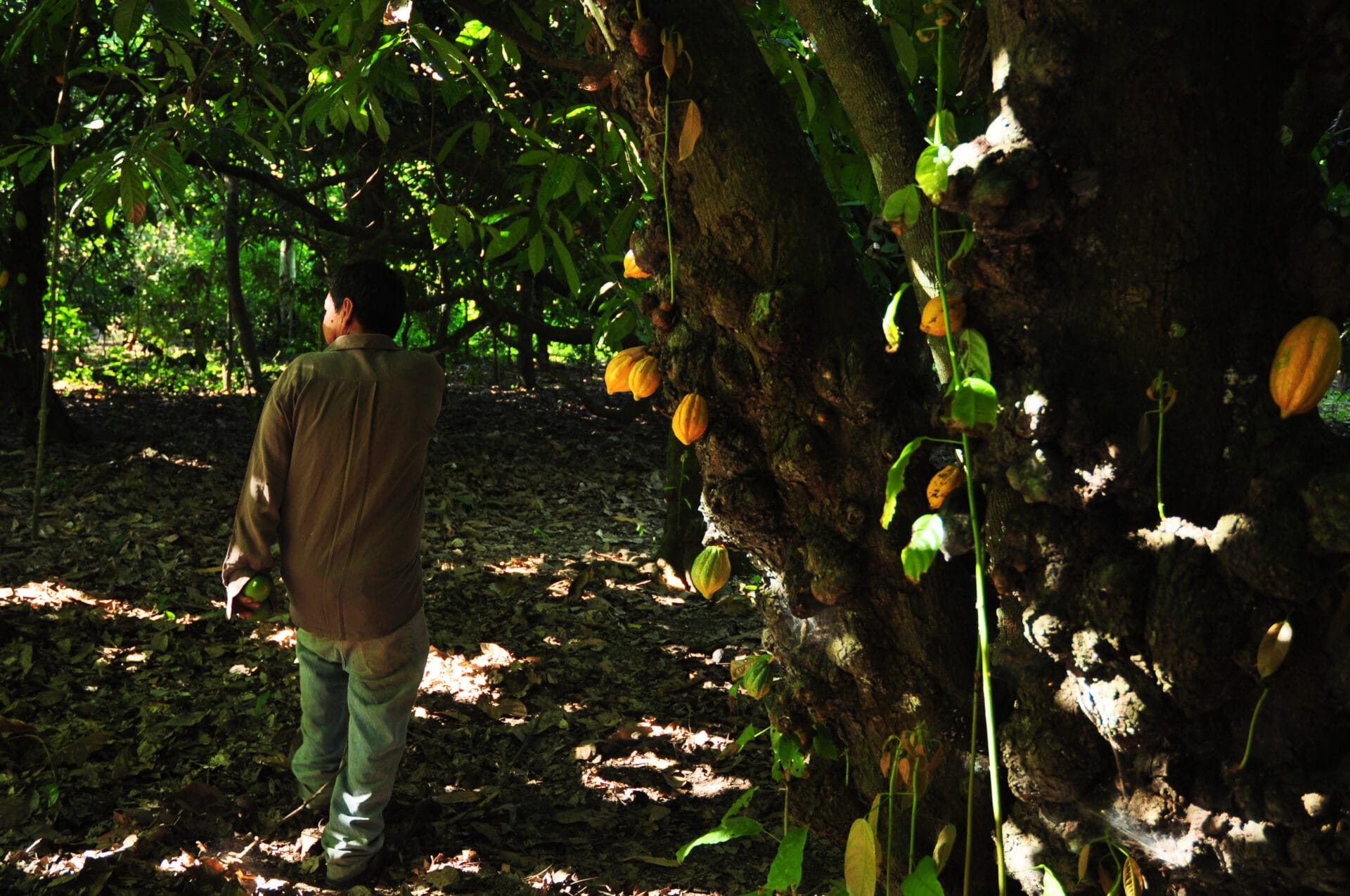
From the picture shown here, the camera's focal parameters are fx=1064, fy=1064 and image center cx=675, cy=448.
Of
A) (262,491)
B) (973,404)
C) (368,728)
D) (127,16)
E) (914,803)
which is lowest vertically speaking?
(368,728)

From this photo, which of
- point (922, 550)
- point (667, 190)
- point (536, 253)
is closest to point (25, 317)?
point (536, 253)

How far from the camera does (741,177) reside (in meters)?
1.73

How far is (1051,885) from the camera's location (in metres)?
1.56

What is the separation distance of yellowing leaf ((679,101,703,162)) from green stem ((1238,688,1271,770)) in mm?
1128

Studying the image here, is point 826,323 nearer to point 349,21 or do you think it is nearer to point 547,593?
point 349,21

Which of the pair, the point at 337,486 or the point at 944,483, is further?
the point at 337,486

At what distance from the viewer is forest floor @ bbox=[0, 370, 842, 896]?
282 cm

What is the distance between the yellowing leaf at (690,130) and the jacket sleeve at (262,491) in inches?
53.6

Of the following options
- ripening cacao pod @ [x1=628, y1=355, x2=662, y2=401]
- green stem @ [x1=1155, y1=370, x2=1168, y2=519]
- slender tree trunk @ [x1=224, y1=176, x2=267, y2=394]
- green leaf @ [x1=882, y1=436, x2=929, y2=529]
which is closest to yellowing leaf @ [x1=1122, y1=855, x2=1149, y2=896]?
green stem @ [x1=1155, y1=370, x2=1168, y2=519]

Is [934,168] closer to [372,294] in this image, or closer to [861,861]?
[861,861]

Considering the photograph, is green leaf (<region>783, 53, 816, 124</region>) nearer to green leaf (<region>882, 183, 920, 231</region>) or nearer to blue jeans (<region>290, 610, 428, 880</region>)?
green leaf (<region>882, 183, 920, 231</region>)

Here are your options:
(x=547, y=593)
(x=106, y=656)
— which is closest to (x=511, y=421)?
(x=547, y=593)

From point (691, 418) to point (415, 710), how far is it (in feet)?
7.87

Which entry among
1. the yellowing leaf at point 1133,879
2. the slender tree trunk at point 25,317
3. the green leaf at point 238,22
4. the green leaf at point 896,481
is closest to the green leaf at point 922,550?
the green leaf at point 896,481
